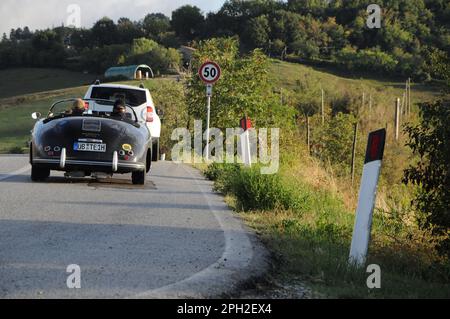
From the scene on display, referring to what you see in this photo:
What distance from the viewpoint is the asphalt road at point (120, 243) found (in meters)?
5.08

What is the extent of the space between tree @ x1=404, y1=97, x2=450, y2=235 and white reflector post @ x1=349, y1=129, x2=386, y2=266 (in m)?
1.25

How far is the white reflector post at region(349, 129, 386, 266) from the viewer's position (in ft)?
20.5

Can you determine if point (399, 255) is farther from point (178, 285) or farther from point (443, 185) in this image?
point (178, 285)

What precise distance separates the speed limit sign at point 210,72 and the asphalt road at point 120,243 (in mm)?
8608

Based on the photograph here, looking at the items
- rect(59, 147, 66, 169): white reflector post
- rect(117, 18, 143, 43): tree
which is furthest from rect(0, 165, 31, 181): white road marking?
rect(117, 18, 143, 43): tree

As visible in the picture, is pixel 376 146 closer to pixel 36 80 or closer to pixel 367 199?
pixel 367 199

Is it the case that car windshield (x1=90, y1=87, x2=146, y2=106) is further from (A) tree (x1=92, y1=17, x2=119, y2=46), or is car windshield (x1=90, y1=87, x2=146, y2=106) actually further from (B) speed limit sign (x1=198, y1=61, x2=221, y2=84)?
(A) tree (x1=92, y1=17, x2=119, y2=46)

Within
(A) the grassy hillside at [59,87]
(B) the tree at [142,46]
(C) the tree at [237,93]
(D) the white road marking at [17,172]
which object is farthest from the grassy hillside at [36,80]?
(D) the white road marking at [17,172]

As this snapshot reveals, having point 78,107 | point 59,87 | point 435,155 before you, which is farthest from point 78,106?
point 59,87

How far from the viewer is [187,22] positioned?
13712cm

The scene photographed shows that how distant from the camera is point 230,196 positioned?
11602 mm

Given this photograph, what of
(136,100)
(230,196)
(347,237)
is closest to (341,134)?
(136,100)

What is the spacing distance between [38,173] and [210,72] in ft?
28.9
